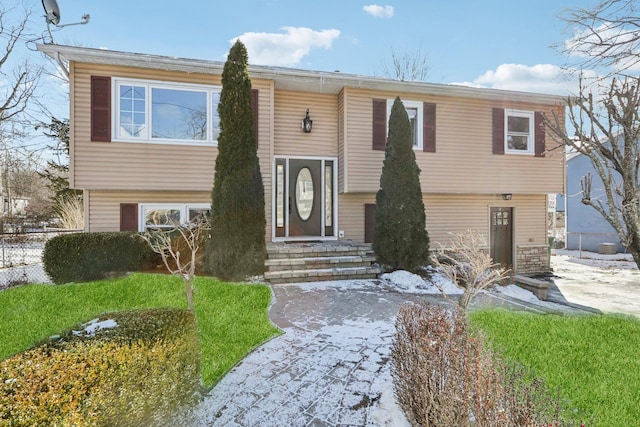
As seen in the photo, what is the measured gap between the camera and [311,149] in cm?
954

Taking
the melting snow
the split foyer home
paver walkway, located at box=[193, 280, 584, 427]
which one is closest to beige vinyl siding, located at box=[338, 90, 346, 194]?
the split foyer home

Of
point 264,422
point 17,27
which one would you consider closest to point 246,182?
point 264,422

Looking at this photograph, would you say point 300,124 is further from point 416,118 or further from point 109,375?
point 109,375

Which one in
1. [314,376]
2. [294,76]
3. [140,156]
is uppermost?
[294,76]

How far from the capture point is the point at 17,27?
15.1m

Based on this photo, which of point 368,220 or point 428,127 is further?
point 368,220

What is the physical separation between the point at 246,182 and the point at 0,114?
54.4 ft

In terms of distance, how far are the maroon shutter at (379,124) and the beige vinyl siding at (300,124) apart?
111cm

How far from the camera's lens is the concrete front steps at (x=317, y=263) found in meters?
7.19

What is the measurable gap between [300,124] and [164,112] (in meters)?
3.41

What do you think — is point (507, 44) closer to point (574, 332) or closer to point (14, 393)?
point (574, 332)

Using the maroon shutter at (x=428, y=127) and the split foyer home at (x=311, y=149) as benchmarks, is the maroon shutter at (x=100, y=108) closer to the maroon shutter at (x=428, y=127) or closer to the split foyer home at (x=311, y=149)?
the split foyer home at (x=311, y=149)

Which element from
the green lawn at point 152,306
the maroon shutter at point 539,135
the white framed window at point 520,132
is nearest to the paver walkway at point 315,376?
the green lawn at point 152,306

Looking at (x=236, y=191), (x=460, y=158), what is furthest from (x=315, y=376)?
(x=460, y=158)
